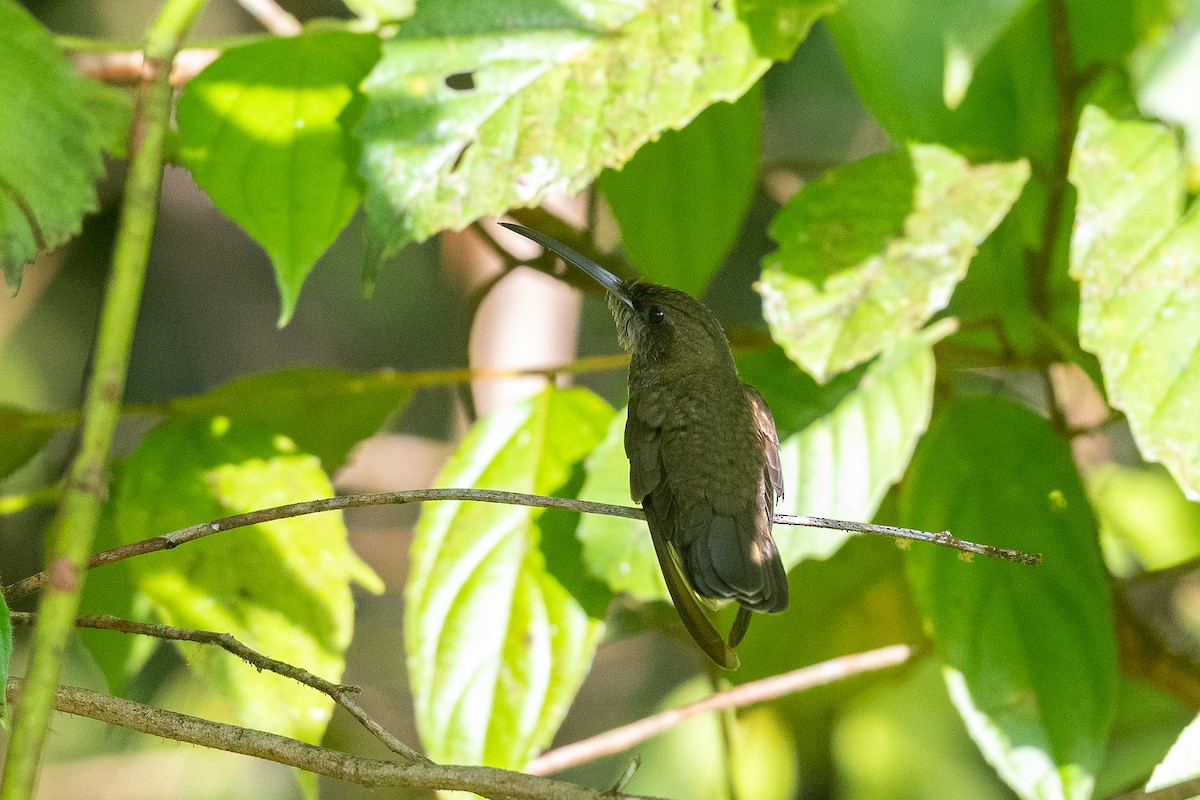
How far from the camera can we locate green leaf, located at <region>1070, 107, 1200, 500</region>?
1.49m

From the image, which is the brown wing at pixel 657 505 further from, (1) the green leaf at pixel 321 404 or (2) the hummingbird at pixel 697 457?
(1) the green leaf at pixel 321 404

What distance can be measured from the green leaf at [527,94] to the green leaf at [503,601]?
499 mm

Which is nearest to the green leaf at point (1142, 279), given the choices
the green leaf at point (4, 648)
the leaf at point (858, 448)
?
the leaf at point (858, 448)

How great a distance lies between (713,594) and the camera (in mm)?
1436

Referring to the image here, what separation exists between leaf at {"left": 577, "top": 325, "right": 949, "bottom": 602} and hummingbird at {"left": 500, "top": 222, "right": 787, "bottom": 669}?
6 centimetres

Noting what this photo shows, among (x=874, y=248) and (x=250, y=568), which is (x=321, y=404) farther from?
(x=874, y=248)

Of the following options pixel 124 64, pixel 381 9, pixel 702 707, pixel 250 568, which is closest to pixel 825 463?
pixel 702 707

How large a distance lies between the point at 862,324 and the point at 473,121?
1.96ft

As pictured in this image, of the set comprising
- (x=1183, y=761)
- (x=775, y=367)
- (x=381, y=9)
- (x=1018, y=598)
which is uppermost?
(x=381, y=9)

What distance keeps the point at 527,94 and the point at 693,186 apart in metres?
0.40

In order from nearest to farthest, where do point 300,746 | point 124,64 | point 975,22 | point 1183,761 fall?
point 300,746, point 975,22, point 1183,761, point 124,64

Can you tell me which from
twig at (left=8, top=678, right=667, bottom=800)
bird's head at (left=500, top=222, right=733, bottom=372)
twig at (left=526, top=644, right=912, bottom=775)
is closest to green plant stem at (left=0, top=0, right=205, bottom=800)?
twig at (left=8, top=678, right=667, bottom=800)

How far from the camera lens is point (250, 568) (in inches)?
70.6

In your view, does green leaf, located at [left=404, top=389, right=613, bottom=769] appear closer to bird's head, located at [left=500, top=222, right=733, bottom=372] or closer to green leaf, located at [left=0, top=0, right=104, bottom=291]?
bird's head, located at [left=500, top=222, right=733, bottom=372]
